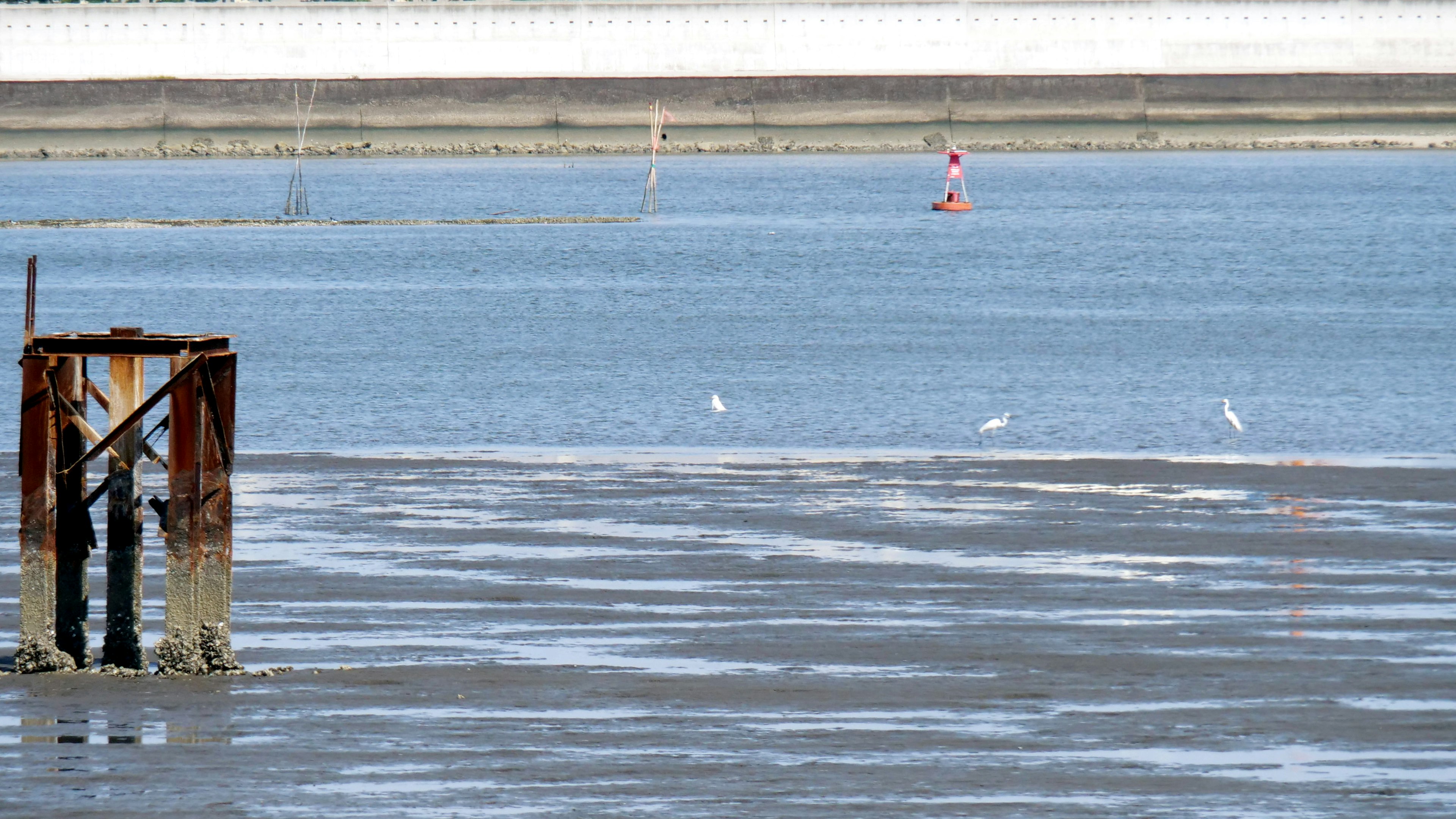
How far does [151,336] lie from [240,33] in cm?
9163

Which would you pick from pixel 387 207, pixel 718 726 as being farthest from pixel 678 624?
pixel 387 207

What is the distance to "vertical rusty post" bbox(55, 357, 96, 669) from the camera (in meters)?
11.7

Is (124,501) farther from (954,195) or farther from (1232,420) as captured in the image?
(954,195)

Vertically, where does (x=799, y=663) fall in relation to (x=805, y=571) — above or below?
below

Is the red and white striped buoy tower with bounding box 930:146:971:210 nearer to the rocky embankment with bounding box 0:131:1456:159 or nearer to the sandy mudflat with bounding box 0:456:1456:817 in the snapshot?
the rocky embankment with bounding box 0:131:1456:159

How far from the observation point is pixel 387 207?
78.8 m

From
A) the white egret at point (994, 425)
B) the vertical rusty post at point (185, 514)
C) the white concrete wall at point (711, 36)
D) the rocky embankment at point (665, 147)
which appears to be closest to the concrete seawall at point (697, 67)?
the white concrete wall at point (711, 36)

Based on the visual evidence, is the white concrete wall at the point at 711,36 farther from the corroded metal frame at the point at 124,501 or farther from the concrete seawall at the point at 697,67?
the corroded metal frame at the point at 124,501

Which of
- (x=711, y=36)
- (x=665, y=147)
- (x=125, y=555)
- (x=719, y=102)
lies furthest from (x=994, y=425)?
(x=665, y=147)

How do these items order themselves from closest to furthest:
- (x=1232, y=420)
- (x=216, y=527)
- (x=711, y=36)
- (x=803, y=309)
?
(x=216, y=527), (x=1232, y=420), (x=803, y=309), (x=711, y=36)

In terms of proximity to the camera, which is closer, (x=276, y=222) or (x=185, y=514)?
(x=185, y=514)

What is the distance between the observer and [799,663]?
12.1m

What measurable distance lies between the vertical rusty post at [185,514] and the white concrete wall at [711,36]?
89293 mm

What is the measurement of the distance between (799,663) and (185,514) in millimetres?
3597
